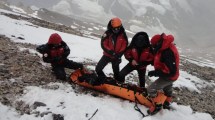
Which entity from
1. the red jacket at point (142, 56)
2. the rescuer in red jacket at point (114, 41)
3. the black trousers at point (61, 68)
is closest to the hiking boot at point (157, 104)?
the red jacket at point (142, 56)

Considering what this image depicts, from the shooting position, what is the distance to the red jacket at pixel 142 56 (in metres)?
11.3

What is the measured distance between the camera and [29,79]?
11.3 metres

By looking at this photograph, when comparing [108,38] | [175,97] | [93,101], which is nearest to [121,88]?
[93,101]

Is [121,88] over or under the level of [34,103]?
over

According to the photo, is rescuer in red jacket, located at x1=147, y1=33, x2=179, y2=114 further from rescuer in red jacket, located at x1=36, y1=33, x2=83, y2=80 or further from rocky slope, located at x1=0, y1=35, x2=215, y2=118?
rescuer in red jacket, located at x1=36, y1=33, x2=83, y2=80

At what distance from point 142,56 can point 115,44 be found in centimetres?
125

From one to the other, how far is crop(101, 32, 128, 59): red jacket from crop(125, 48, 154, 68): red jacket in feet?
1.12

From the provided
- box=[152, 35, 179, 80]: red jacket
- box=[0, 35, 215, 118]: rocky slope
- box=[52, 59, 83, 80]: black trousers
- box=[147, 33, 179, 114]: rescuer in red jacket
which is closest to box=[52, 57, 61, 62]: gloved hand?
box=[52, 59, 83, 80]: black trousers

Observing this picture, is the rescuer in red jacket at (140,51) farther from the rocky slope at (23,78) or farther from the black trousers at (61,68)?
the rocky slope at (23,78)

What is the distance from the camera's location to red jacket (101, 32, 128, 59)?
11648 mm

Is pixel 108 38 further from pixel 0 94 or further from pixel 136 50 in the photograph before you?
pixel 0 94

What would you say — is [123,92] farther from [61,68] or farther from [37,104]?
[37,104]

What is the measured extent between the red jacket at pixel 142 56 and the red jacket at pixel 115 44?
0.34 m

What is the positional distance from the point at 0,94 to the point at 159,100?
226 inches
